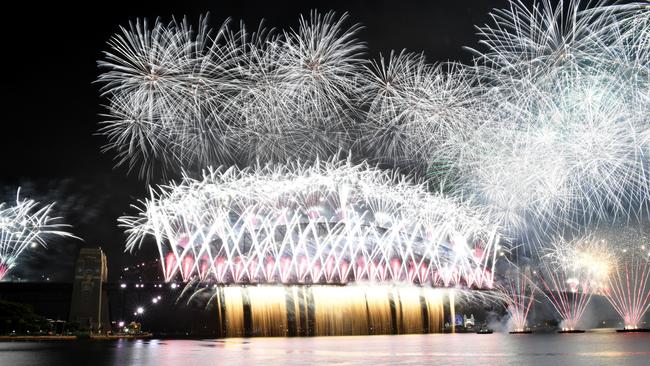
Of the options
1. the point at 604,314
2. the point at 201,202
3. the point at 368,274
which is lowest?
the point at 604,314

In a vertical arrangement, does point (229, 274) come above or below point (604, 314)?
above

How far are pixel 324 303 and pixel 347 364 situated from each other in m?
76.2

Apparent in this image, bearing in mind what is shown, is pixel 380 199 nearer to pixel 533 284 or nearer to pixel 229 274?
pixel 229 274

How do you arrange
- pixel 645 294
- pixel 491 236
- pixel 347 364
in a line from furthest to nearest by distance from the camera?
pixel 645 294 < pixel 491 236 < pixel 347 364

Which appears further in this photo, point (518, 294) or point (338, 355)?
point (518, 294)

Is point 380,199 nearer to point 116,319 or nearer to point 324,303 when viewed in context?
point 324,303

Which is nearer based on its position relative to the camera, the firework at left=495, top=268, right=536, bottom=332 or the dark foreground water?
the dark foreground water

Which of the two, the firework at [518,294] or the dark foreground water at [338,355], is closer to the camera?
the dark foreground water at [338,355]

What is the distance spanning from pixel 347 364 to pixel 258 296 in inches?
2881

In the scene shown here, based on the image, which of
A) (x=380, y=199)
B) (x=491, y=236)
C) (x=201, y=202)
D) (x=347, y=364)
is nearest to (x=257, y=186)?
(x=201, y=202)

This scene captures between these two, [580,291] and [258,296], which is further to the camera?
[580,291]

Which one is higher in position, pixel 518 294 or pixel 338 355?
pixel 518 294

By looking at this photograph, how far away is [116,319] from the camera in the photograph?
11306cm

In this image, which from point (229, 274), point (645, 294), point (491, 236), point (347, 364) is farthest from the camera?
point (645, 294)
